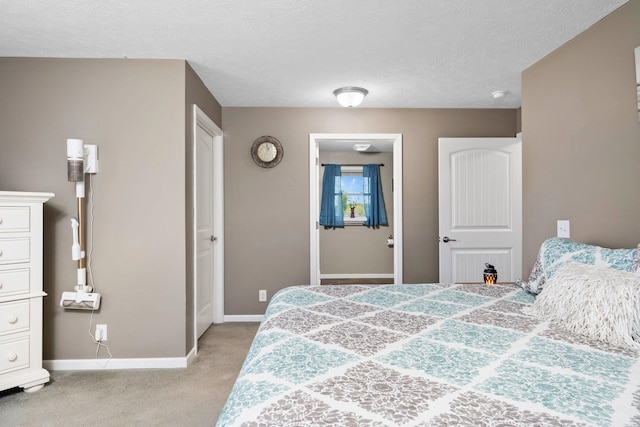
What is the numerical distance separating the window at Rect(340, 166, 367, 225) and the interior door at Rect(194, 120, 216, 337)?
3286mm

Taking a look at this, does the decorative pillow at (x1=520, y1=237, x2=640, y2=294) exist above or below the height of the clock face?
below

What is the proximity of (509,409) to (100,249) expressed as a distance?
9.29ft

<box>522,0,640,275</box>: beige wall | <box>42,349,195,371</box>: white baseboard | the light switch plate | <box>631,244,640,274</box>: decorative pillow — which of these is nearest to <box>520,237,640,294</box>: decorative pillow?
<box>631,244,640,274</box>: decorative pillow

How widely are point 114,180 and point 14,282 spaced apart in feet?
2.99

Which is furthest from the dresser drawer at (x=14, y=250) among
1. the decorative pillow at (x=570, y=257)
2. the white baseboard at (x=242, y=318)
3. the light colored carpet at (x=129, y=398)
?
the decorative pillow at (x=570, y=257)

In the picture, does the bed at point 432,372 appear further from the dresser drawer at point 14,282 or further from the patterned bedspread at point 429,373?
the dresser drawer at point 14,282

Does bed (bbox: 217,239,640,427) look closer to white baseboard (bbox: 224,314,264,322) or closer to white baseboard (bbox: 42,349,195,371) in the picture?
white baseboard (bbox: 42,349,195,371)

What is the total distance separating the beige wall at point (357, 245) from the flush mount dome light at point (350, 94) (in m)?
3.18

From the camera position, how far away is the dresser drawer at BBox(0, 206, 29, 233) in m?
2.26

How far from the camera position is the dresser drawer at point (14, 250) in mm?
2262

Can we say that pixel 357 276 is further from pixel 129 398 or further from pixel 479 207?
pixel 129 398

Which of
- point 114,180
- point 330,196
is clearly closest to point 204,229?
point 114,180

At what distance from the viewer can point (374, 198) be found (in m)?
6.56

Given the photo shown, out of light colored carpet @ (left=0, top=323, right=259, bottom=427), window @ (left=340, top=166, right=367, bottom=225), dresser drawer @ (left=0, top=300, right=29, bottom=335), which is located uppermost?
window @ (left=340, top=166, right=367, bottom=225)
